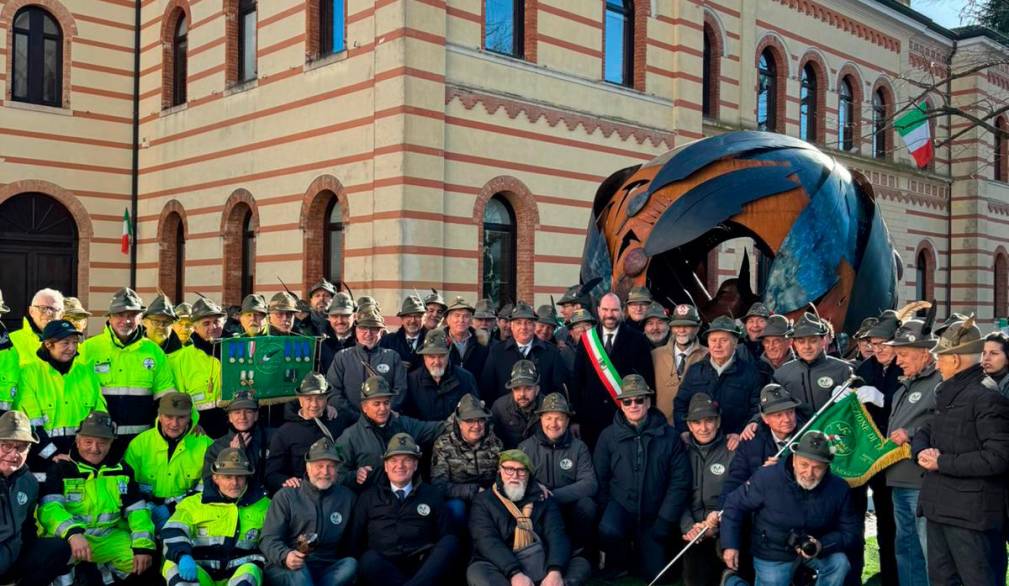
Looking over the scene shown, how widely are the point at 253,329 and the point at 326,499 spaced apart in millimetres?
2378

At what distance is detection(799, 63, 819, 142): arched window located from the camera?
25.8 meters

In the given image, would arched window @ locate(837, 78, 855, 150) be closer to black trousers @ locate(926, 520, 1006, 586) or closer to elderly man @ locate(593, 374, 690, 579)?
elderly man @ locate(593, 374, 690, 579)

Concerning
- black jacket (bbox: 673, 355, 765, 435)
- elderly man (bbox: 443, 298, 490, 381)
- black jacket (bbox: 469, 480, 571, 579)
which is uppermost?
elderly man (bbox: 443, 298, 490, 381)

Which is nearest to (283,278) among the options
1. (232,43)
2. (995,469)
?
(232,43)

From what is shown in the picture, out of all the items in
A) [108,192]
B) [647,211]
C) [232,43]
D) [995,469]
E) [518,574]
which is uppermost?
[232,43]

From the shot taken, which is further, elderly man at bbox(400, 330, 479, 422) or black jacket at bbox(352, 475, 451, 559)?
elderly man at bbox(400, 330, 479, 422)

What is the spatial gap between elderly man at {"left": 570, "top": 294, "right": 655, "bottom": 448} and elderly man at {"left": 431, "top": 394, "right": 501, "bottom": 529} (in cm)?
130

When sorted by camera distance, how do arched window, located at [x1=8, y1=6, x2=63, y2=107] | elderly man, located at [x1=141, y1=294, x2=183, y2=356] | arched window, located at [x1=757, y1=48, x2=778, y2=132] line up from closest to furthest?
elderly man, located at [x1=141, y1=294, x2=183, y2=356]
arched window, located at [x1=8, y1=6, x2=63, y2=107]
arched window, located at [x1=757, y1=48, x2=778, y2=132]

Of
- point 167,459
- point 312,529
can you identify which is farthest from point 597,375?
point 167,459

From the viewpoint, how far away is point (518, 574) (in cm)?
673

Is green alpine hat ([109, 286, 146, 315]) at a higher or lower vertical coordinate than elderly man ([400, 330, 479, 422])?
higher

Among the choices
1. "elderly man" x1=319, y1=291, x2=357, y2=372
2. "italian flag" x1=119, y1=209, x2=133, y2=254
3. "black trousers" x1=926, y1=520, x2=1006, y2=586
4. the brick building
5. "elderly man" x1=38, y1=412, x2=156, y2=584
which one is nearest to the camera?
"black trousers" x1=926, y1=520, x2=1006, y2=586

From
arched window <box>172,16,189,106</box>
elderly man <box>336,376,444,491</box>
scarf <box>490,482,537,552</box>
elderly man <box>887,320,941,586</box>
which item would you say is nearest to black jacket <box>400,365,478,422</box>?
elderly man <box>336,376,444,491</box>

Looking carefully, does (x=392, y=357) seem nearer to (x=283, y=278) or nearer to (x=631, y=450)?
(x=631, y=450)
